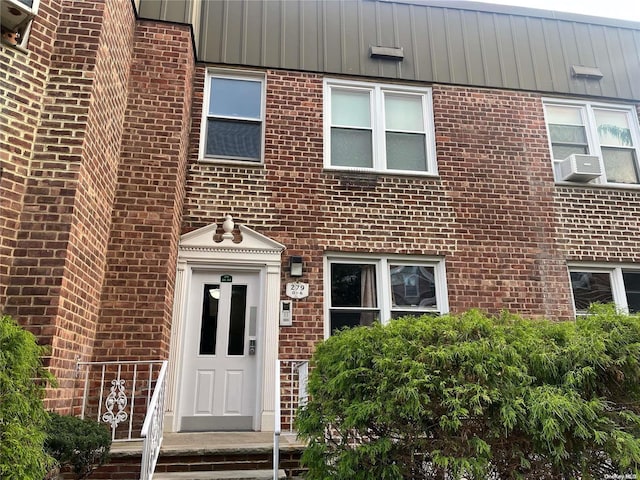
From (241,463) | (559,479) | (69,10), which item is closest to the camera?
(559,479)

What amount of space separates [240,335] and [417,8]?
6052 mm

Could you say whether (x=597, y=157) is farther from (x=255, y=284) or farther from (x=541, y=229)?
(x=255, y=284)

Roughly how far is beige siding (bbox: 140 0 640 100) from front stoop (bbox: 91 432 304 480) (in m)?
5.27

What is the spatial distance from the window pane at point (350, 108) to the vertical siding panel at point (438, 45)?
123 centimetres

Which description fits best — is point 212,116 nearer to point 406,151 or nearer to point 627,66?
point 406,151

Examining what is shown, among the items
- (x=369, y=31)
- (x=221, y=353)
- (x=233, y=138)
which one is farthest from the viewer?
(x=369, y=31)

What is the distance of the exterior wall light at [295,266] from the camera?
240 inches

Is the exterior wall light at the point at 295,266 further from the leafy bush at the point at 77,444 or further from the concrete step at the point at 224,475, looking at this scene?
the leafy bush at the point at 77,444

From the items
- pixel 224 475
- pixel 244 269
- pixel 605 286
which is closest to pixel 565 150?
pixel 605 286

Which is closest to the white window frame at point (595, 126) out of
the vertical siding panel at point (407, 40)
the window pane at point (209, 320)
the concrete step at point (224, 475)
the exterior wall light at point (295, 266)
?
the vertical siding panel at point (407, 40)

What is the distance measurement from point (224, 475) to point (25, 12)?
4.50m

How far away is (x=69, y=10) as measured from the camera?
4.81 metres

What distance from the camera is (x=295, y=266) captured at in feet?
20.1

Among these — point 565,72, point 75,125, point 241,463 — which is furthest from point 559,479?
point 565,72
